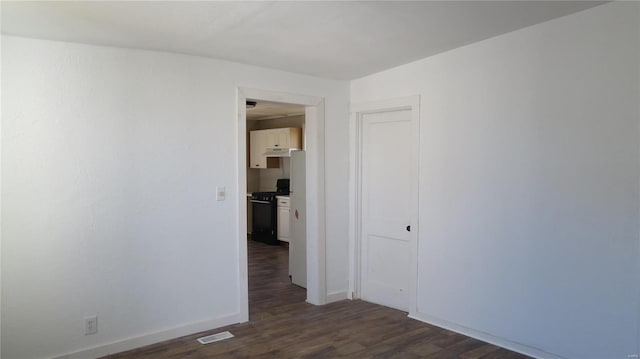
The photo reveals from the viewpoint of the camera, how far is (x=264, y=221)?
803cm

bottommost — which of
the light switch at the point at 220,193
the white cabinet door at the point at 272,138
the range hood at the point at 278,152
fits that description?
the light switch at the point at 220,193

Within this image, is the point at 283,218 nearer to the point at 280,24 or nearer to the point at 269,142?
the point at 269,142

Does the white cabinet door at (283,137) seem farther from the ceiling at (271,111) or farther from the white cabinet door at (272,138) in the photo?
the ceiling at (271,111)

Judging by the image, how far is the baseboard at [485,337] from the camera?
3109 mm

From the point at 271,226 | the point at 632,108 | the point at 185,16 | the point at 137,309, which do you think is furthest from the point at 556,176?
the point at 271,226

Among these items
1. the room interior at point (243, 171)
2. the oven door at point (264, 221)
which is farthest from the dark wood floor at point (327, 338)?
the oven door at point (264, 221)

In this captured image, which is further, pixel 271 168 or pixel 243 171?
pixel 271 168

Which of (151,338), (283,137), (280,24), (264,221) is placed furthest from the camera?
(264,221)

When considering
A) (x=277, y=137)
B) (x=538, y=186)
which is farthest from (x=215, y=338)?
(x=277, y=137)

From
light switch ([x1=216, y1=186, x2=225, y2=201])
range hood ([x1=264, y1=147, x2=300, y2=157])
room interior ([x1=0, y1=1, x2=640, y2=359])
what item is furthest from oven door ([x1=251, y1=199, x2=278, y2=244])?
light switch ([x1=216, y1=186, x2=225, y2=201])

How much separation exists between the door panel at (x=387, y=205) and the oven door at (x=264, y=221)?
3.49 m

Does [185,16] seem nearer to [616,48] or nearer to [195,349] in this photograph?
[195,349]

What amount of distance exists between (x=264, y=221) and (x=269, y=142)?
1.55m

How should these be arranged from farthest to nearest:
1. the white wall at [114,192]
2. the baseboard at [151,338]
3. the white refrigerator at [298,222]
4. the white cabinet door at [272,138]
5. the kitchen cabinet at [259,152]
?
1. the kitchen cabinet at [259,152]
2. the white cabinet door at [272,138]
3. the white refrigerator at [298,222]
4. the baseboard at [151,338]
5. the white wall at [114,192]
